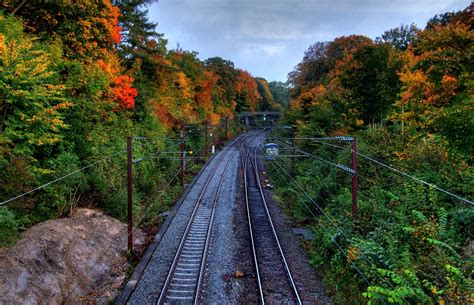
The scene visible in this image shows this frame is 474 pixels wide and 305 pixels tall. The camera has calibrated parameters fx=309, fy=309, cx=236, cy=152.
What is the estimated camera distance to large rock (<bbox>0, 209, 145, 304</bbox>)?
24.5 feet

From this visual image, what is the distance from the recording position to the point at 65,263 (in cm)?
912

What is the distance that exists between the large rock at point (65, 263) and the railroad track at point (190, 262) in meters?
1.73

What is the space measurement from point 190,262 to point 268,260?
299 cm

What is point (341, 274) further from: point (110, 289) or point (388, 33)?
point (388, 33)

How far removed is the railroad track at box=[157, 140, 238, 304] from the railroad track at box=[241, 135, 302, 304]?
2031mm

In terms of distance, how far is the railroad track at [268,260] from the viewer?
9523 mm

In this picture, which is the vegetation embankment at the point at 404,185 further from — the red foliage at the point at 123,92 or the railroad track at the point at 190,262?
the red foliage at the point at 123,92

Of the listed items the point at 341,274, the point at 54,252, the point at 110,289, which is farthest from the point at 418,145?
the point at 54,252

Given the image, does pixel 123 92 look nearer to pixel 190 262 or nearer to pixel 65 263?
pixel 190 262

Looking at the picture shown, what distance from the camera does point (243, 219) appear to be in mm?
16875

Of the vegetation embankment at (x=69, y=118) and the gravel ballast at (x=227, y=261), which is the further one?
the gravel ballast at (x=227, y=261)

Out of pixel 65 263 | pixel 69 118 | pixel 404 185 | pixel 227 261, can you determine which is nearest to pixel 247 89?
pixel 69 118

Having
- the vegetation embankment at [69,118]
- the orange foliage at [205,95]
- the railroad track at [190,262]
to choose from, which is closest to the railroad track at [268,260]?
the railroad track at [190,262]

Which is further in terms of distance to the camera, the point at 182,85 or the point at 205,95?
the point at 205,95
